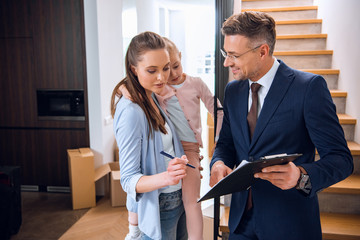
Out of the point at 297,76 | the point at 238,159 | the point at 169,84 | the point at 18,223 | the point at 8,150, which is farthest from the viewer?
the point at 8,150

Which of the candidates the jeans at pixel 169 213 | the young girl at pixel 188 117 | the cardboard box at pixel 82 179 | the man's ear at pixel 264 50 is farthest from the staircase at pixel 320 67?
the cardboard box at pixel 82 179

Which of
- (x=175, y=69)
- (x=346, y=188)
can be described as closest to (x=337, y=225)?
(x=346, y=188)

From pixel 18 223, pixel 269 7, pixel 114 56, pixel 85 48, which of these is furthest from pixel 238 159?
pixel 269 7

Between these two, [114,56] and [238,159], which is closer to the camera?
[238,159]

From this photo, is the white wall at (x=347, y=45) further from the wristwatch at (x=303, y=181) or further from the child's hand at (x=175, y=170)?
the child's hand at (x=175, y=170)

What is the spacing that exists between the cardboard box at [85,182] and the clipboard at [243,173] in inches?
113

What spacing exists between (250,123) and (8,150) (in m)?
4.00

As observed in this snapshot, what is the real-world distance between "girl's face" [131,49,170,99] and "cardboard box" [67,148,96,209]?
8.81 ft

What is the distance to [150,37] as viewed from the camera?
4.68 feet

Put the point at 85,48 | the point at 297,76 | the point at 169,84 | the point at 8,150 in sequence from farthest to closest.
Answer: the point at 8,150 → the point at 85,48 → the point at 169,84 → the point at 297,76

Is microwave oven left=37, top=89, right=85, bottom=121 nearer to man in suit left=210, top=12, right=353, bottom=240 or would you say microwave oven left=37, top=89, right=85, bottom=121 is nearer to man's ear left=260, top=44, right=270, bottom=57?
man in suit left=210, top=12, right=353, bottom=240

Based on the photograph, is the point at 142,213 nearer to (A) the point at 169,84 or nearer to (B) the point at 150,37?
(B) the point at 150,37

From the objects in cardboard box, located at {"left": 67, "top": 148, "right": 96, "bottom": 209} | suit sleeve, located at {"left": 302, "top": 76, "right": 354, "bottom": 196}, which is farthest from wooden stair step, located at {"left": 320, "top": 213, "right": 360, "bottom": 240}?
cardboard box, located at {"left": 67, "top": 148, "right": 96, "bottom": 209}

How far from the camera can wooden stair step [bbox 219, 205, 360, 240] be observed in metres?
2.38
